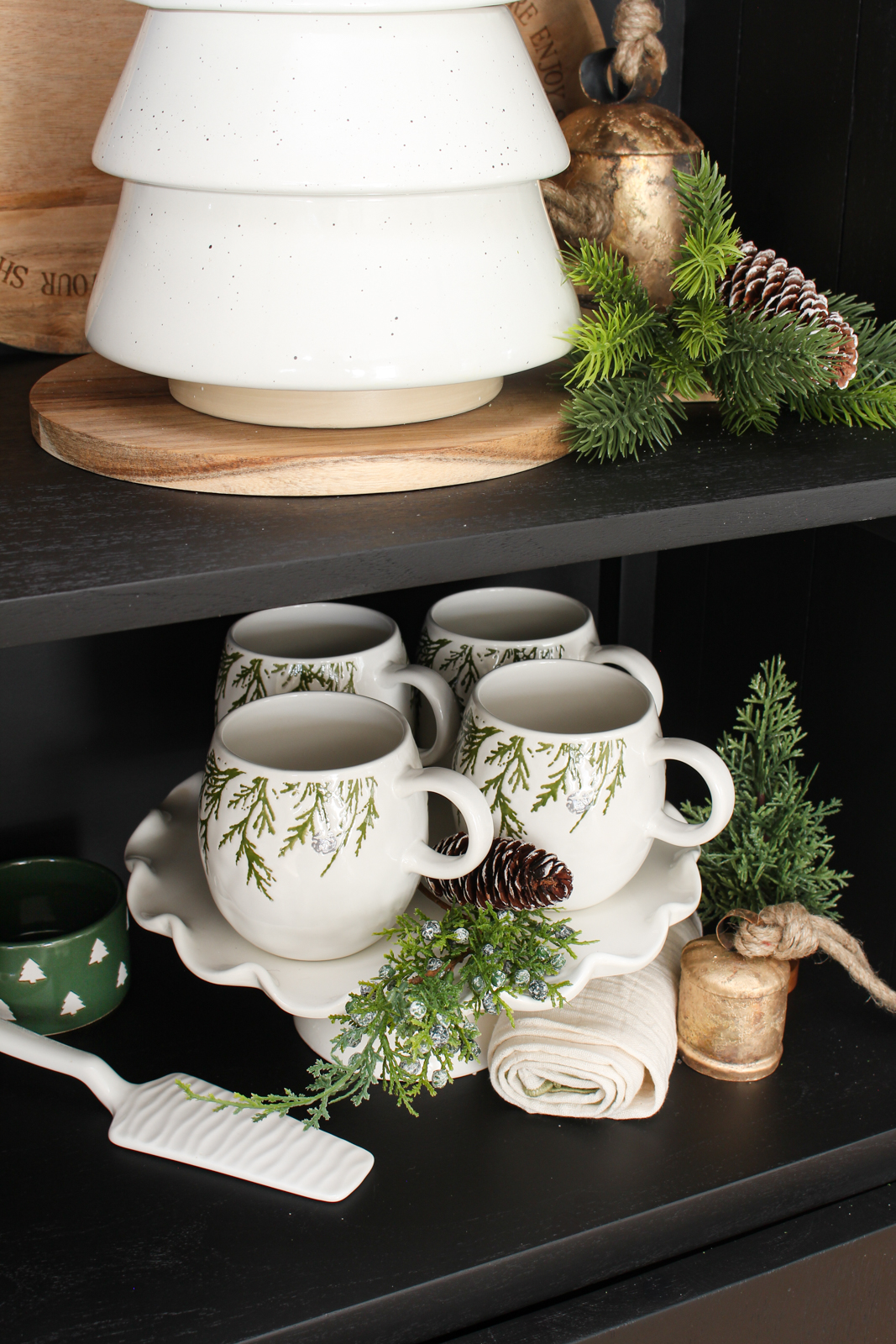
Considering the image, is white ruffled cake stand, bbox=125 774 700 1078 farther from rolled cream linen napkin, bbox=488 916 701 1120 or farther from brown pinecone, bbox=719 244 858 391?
brown pinecone, bbox=719 244 858 391

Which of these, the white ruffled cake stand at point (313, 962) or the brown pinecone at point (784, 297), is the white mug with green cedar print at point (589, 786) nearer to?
the white ruffled cake stand at point (313, 962)

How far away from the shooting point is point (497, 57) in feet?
1.59

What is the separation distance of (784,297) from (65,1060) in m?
0.54

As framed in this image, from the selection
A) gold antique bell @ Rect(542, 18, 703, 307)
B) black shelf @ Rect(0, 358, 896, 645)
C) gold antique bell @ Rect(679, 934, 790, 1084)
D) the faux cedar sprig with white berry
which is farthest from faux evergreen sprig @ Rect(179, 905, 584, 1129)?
gold antique bell @ Rect(542, 18, 703, 307)

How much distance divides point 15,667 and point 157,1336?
408 mm

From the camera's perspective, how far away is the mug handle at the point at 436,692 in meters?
0.66

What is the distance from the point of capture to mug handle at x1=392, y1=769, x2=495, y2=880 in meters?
0.56

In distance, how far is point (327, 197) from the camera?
18.0 inches

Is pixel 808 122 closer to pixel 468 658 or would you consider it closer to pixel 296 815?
pixel 468 658

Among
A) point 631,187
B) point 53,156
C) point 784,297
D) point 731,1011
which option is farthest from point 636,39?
point 731,1011

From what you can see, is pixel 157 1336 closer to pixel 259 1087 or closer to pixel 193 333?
pixel 259 1087

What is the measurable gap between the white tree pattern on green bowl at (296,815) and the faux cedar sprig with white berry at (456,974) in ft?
0.19

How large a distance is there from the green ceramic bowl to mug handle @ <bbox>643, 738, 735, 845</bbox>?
12.9 inches

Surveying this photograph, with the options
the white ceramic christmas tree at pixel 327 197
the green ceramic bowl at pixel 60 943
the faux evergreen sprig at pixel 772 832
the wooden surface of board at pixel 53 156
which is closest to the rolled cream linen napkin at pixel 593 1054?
the faux evergreen sprig at pixel 772 832
